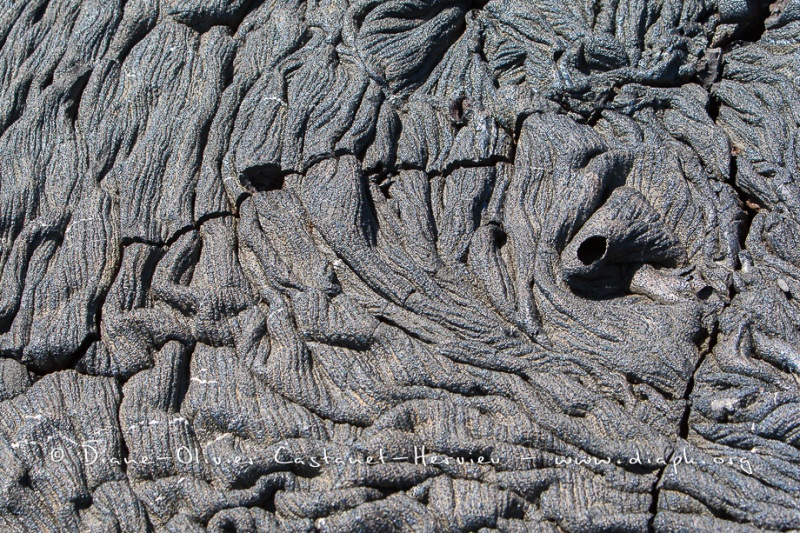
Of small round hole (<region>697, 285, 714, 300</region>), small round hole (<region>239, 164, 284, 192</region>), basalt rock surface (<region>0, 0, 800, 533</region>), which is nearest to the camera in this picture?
basalt rock surface (<region>0, 0, 800, 533</region>)

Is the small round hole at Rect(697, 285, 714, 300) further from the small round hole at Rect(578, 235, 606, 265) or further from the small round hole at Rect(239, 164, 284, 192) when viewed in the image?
the small round hole at Rect(239, 164, 284, 192)

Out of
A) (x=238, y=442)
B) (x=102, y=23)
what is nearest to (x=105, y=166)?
(x=102, y=23)

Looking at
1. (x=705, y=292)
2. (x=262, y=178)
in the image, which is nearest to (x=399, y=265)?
(x=262, y=178)

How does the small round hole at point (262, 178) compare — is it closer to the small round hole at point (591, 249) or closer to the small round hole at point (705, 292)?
the small round hole at point (591, 249)

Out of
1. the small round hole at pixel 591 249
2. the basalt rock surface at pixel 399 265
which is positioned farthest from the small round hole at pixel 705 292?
the small round hole at pixel 591 249

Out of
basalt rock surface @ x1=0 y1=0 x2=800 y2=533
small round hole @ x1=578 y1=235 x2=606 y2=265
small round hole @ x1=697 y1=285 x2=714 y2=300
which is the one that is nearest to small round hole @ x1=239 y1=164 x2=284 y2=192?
basalt rock surface @ x1=0 y1=0 x2=800 y2=533

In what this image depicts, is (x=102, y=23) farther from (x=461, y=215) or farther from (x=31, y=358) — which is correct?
(x=461, y=215)

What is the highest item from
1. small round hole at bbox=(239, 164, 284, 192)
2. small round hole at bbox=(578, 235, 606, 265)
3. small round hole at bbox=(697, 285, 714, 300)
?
small round hole at bbox=(239, 164, 284, 192)
